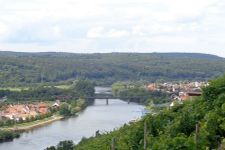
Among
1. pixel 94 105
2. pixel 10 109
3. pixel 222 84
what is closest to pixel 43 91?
pixel 94 105

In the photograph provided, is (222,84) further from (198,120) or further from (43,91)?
(43,91)

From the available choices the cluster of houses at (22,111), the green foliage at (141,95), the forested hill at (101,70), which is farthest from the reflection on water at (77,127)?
the forested hill at (101,70)

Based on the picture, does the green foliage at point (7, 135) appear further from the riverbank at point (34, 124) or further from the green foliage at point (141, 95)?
the green foliage at point (141, 95)

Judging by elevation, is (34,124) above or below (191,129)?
below

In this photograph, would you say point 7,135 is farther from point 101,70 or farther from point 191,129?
point 101,70

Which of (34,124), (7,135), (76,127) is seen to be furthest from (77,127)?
(7,135)

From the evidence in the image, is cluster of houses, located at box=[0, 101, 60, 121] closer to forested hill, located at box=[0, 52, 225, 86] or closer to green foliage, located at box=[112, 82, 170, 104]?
green foliage, located at box=[112, 82, 170, 104]
